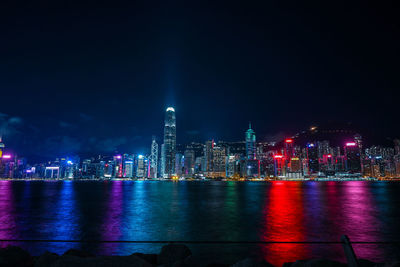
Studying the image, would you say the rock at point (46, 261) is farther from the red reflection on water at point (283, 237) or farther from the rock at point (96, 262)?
the red reflection on water at point (283, 237)

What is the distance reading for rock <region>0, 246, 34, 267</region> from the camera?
7.61 m

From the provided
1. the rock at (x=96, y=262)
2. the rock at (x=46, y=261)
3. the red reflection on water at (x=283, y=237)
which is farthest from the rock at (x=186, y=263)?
the red reflection on water at (x=283, y=237)

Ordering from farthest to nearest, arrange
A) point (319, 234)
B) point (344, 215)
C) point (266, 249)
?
1. point (344, 215)
2. point (319, 234)
3. point (266, 249)

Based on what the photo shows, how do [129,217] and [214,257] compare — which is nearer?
[214,257]

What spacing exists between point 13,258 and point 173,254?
4.83 m

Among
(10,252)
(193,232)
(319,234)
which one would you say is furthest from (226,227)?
(10,252)

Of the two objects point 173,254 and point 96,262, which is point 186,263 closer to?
point 173,254

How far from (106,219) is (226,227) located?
49.1 ft

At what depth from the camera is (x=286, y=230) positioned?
25.0m

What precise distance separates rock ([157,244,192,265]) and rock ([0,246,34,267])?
406 cm

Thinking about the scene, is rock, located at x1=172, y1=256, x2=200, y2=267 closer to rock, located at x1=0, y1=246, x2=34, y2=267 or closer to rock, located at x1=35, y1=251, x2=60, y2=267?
rock, located at x1=35, y1=251, x2=60, y2=267

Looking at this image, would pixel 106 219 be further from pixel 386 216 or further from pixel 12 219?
pixel 386 216

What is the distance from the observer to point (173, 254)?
8539 mm

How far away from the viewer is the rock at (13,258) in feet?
25.0
